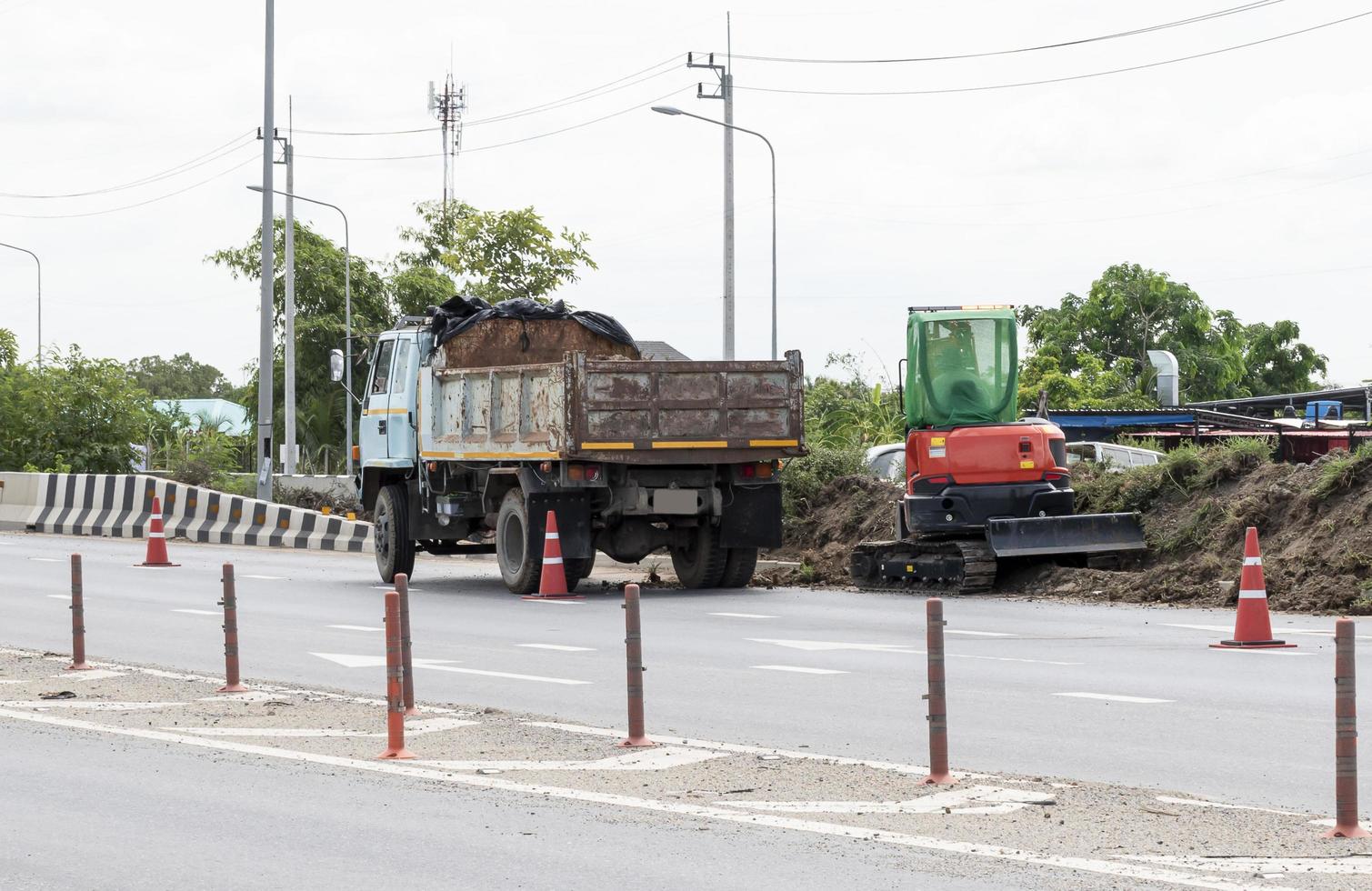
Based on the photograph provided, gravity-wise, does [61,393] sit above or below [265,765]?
above

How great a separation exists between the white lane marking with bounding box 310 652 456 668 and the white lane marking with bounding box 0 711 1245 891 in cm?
312

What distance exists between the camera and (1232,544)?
19.9 meters

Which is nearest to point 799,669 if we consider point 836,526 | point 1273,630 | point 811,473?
point 1273,630

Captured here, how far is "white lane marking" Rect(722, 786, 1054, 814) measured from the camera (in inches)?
309

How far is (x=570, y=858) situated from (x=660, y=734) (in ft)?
9.90

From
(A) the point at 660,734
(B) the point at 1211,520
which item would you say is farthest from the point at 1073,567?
(A) the point at 660,734

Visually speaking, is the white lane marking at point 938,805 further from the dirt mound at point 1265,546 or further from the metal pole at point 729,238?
the metal pole at point 729,238

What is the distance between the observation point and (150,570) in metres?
23.7

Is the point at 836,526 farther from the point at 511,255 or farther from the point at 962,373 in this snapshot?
the point at 511,255

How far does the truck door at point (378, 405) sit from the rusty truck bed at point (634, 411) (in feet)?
6.80

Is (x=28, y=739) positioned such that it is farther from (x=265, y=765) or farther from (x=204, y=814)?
(x=204, y=814)

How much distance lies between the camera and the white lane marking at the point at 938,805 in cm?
785

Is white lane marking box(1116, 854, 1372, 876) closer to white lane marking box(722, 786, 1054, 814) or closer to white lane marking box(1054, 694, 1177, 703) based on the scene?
white lane marking box(722, 786, 1054, 814)

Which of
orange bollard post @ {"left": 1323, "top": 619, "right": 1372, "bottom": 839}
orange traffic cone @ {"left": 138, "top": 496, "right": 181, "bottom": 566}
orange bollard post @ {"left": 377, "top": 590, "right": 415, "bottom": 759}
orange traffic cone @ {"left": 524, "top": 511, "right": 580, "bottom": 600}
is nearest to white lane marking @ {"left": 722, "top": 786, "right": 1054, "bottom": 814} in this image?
orange bollard post @ {"left": 1323, "top": 619, "right": 1372, "bottom": 839}
